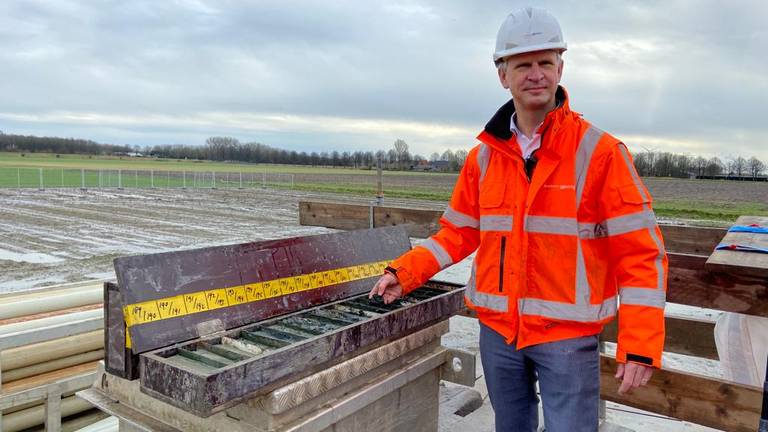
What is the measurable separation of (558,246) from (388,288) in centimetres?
89

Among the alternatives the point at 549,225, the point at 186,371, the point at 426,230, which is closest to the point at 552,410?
the point at 549,225

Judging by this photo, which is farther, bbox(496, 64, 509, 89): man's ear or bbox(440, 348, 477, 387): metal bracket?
bbox(440, 348, 477, 387): metal bracket

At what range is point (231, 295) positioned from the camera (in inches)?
103

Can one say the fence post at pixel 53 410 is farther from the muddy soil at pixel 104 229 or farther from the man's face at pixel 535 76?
the muddy soil at pixel 104 229

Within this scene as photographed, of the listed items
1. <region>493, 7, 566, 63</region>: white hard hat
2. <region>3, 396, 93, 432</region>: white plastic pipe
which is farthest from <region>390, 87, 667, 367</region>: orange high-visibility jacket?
<region>3, 396, 93, 432</region>: white plastic pipe

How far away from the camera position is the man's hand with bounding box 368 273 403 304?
264 cm

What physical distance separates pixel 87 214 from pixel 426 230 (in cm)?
2043

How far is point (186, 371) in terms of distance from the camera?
195 cm

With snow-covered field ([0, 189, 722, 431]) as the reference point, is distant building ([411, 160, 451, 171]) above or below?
above

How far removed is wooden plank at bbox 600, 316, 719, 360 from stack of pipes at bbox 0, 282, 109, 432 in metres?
3.78

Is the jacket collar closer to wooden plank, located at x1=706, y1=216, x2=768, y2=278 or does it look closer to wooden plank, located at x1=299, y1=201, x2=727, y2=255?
wooden plank, located at x1=706, y1=216, x2=768, y2=278

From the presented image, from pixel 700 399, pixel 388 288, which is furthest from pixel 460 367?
pixel 700 399

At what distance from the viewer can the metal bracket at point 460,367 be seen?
3211mm

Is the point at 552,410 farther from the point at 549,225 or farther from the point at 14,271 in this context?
the point at 14,271
